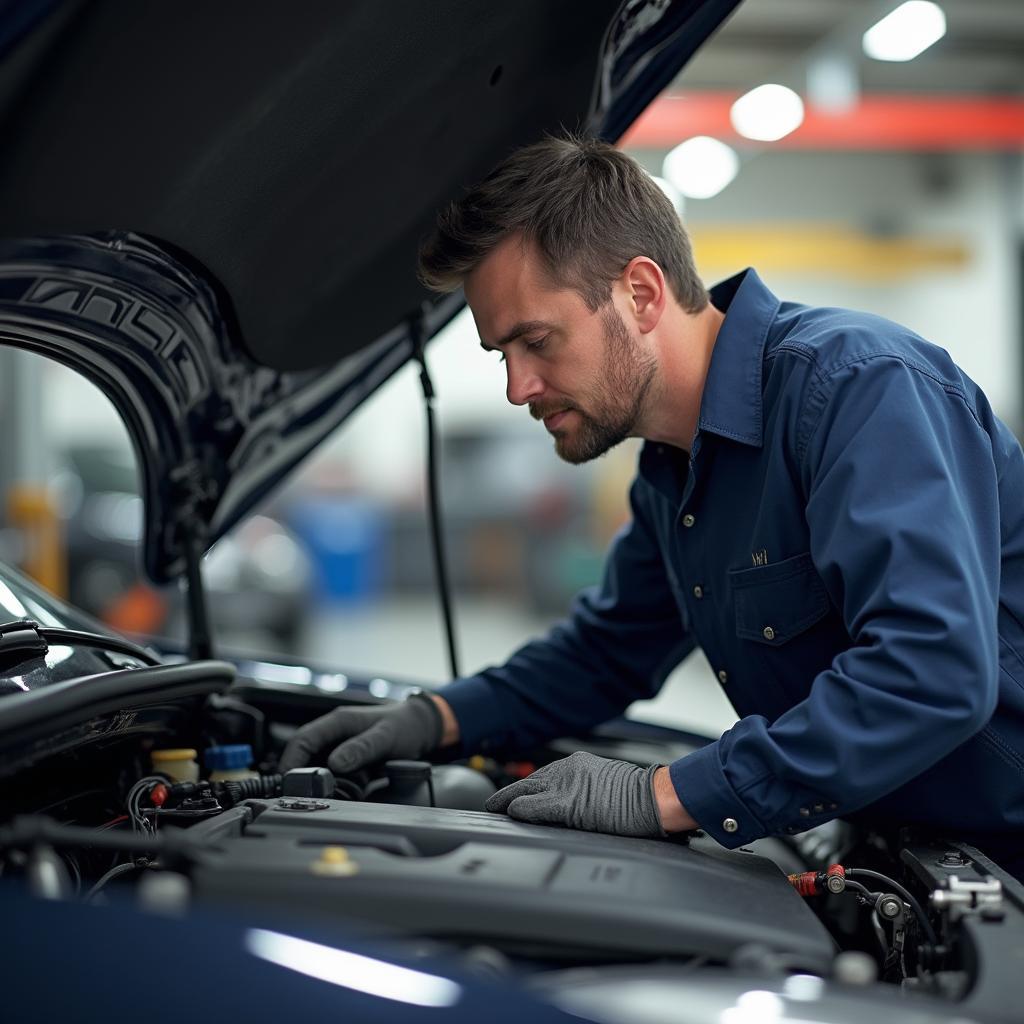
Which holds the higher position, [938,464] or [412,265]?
[412,265]

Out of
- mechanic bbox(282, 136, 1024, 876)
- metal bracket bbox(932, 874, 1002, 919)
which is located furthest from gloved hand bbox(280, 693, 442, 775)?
metal bracket bbox(932, 874, 1002, 919)

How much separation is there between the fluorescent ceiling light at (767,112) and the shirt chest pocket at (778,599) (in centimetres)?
494

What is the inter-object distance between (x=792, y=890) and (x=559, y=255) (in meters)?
0.74

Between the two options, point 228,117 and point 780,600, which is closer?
point 228,117

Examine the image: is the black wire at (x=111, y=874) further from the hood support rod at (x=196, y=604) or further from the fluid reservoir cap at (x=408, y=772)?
the hood support rod at (x=196, y=604)

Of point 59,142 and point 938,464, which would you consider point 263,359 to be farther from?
point 938,464

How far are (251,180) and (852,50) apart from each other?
5.81m

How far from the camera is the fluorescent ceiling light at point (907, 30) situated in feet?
15.1

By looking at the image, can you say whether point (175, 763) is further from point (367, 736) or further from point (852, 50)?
point (852, 50)

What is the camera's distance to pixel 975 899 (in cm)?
107

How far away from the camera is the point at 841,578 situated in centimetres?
127

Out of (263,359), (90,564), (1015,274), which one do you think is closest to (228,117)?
(263,359)

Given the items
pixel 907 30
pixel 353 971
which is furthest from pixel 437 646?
pixel 353 971

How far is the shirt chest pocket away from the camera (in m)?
1.39
